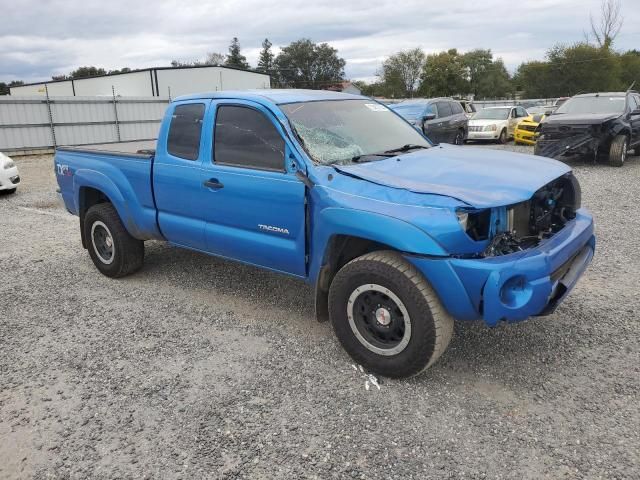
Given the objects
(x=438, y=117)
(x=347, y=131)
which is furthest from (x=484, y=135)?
(x=347, y=131)

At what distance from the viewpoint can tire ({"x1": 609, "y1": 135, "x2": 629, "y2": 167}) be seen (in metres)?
11.8

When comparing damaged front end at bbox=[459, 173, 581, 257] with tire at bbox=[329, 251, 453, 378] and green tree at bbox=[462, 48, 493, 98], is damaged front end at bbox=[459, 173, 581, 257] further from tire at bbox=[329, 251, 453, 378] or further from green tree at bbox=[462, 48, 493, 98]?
green tree at bbox=[462, 48, 493, 98]

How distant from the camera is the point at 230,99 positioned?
414 cm

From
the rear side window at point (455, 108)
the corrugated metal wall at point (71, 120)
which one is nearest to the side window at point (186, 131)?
the rear side window at point (455, 108)

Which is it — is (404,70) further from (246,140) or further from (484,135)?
(246,140)

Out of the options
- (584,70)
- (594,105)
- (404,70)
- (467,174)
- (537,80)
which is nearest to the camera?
(467,174)

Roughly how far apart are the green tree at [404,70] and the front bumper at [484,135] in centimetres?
5739

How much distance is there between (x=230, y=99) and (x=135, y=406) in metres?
2.46

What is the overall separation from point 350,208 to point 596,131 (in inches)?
419

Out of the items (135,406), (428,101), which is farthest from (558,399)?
(428,101)

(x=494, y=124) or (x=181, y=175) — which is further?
(x=494, y=124)

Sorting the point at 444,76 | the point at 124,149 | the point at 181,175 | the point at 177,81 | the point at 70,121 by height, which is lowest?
the point at 181,175

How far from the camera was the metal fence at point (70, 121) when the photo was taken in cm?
1827

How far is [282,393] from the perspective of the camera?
321cm
